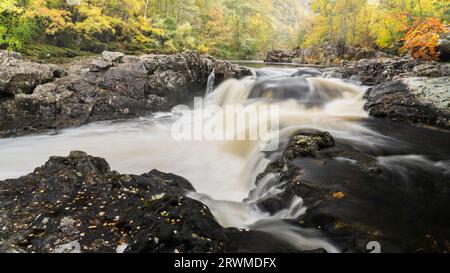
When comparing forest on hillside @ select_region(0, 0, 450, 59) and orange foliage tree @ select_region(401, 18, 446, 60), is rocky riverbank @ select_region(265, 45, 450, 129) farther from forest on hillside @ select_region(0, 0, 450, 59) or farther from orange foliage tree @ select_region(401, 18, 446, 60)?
forest on hillside @ select_region(0, 0, 450, 59)

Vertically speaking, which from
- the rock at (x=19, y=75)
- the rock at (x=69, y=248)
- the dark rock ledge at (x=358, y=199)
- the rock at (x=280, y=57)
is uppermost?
the rock at (x=280, y=57)

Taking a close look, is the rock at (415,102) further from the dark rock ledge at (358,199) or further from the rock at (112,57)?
the rock at (112,57)

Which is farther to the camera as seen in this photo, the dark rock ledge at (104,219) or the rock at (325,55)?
the rock at (325,55)

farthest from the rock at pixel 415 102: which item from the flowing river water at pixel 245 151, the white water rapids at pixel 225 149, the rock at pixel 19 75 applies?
the rock at pixel 19 75

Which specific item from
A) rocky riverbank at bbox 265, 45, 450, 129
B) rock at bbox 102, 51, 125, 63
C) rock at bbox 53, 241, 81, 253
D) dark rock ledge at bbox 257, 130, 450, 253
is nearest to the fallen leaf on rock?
dark rock ledge at bbox 257, 130, 450, 253

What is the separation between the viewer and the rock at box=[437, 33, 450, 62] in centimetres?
1275

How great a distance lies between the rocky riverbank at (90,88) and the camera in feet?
32.0

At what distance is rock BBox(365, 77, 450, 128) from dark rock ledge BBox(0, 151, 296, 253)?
28.2ft

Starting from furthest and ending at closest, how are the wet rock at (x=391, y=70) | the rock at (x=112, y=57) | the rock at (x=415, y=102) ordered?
the rock at (x=112, y=57) < the wet rock at (x=391, y=70) < the rock at (x=415, y=102)

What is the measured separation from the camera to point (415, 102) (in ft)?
33.9

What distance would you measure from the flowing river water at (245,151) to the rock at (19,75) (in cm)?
208

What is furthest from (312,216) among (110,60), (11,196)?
(110,60)

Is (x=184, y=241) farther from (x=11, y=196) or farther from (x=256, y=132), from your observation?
(x=256, y=132)
